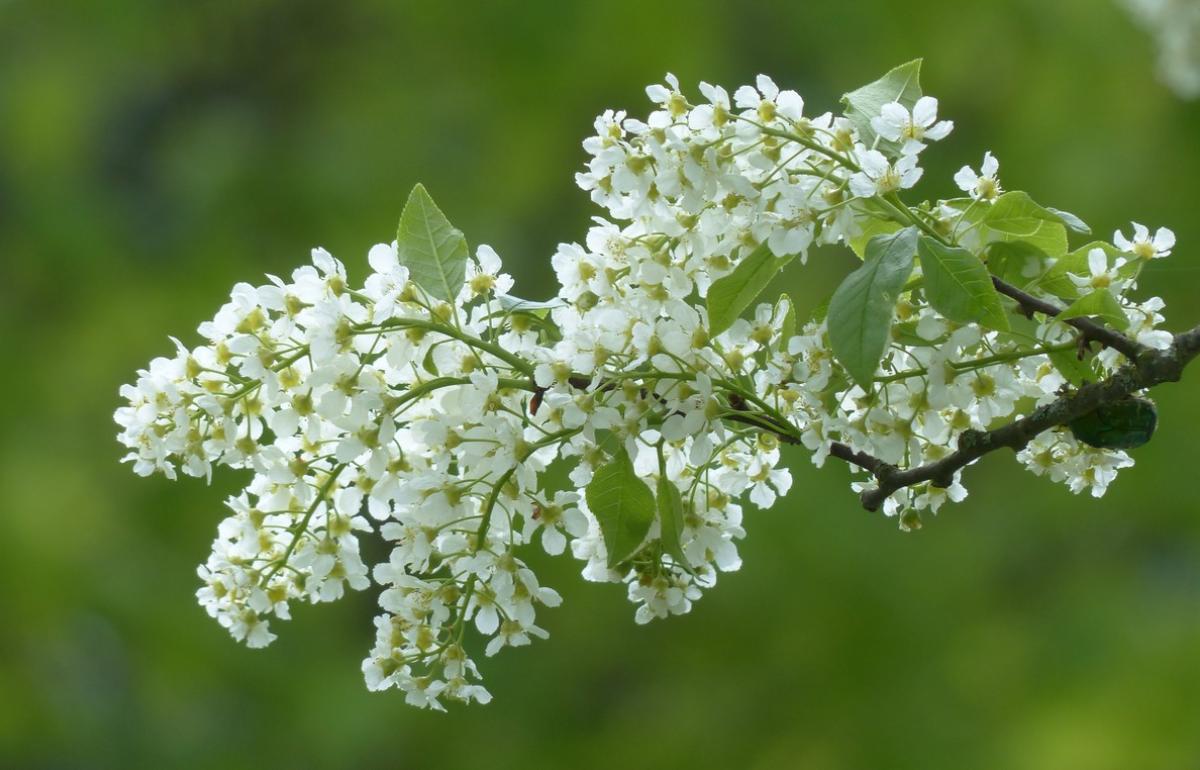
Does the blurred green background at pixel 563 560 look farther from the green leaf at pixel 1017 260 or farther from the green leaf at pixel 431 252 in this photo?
the green leaf at pixel 431 252

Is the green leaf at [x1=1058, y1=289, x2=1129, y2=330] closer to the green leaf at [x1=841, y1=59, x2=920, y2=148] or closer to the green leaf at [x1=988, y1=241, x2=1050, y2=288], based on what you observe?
the green leaf at [x1=988, y1=241, x2=1050, y2=288]

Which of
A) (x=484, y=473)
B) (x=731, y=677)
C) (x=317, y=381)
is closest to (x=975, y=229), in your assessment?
(x=484, y=473)

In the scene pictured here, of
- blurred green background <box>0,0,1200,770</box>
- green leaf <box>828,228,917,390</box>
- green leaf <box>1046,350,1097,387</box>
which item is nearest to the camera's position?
green leaf <box>828,228,917,390</box>

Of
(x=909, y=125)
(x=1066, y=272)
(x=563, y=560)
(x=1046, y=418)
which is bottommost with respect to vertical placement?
(x=1046, y=418)

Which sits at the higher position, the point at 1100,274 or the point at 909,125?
the point at 909,125

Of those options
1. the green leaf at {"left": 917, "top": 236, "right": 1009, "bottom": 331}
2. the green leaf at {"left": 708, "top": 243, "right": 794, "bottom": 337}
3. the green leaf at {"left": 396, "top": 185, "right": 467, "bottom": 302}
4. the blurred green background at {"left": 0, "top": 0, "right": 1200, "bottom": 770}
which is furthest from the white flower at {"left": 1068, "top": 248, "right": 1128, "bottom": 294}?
the blurred green background at {"left": 0, "top": 0, "right": 1200, "bottom": 770}

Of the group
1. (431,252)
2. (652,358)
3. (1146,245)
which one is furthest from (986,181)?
(431,252)

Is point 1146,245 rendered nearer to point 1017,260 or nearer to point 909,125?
point 1017,260
